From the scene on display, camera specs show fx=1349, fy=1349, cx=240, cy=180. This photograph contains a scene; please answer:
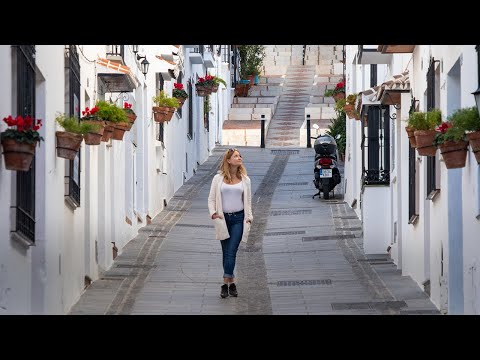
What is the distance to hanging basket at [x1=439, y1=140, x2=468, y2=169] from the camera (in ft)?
37.5

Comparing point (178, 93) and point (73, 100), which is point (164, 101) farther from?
point (73, 100)

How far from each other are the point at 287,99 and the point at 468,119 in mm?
40793

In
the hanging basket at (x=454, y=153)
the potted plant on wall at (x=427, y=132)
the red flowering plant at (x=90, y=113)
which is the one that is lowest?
the hanging basket at (x=454, y=153)

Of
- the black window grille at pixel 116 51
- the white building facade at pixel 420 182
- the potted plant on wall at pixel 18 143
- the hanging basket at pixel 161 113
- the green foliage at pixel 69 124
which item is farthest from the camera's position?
the hanging basket at pixel 161 113

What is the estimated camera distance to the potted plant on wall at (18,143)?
10.1 m

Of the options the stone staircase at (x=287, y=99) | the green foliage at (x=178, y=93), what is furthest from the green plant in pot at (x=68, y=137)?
the stone staircase at (x=287, y=99)

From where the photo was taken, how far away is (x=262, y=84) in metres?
53.3

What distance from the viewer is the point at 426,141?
1277 cm

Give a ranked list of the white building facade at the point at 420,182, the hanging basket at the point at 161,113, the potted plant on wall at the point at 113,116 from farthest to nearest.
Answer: the hanging basket at the point at 161,113 < the potted plant on wall at the point at 113,116 < the white building facade at the point at 420,182

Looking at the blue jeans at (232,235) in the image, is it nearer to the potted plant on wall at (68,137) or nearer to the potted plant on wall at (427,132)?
the potted plant on wall at (68,137)

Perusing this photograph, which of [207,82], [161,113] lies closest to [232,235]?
[161,113]

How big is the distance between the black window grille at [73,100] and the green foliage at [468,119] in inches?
197

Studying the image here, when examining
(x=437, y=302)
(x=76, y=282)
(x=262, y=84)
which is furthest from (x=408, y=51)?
(x=262, y=84)
